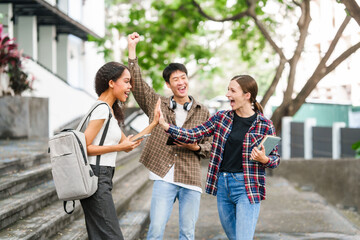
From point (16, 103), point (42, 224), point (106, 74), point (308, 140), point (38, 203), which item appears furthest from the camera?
point (308, 140)

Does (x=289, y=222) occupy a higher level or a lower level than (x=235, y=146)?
lower

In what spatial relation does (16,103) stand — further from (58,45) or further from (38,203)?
(58,45)

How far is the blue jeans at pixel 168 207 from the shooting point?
4.52 metres

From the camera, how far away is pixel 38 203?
6160 mm

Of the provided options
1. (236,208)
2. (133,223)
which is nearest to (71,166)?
(236,208)

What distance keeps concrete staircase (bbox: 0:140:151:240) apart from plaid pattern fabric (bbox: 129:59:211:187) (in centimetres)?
144

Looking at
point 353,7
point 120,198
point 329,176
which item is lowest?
point 329,176

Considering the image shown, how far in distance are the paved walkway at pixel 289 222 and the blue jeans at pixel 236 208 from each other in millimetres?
2683

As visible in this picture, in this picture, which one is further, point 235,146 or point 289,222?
point 289,222

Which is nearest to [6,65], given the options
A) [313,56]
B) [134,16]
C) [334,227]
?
[134,16]

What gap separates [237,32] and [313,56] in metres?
24.0

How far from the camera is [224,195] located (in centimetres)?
438

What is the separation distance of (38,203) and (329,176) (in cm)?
868

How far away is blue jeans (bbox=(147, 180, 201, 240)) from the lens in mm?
4523
